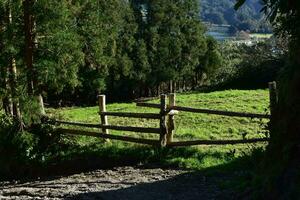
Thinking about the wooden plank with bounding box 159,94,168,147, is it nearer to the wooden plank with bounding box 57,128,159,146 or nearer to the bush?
the wooden plank with bounding box 57,128,159,146

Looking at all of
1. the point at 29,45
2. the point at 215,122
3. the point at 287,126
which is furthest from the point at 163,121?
the point at 215,122

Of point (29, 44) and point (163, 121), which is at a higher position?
point (29, 44)

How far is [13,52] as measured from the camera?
14.1m

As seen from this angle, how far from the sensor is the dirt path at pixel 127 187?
9.76 m

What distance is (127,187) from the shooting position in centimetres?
1037

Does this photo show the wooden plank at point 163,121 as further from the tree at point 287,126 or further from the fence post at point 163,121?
the tree at point 287,126

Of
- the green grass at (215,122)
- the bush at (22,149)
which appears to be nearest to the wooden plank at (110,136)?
the bush at (22,149)

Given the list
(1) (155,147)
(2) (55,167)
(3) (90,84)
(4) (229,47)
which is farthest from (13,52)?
(4) (229,47)

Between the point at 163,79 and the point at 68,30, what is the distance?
37.6 meters

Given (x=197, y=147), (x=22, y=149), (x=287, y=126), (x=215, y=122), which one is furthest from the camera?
(x=215, y=122)

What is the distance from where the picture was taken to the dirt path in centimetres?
976

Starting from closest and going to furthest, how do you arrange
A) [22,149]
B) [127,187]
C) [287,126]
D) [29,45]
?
1. [287,126]
2. [127,187]
3. [22,149]
4. [29,45]

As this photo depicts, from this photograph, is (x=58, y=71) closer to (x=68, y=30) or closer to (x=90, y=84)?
(x=68, y=30)

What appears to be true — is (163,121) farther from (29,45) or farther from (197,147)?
(29,45)
